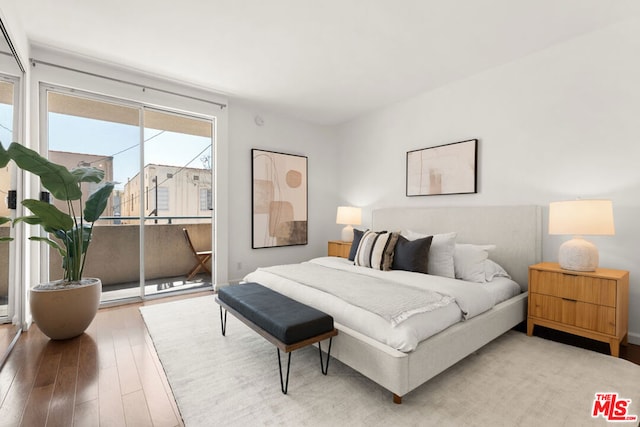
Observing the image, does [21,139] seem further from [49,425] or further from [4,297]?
[49,425]

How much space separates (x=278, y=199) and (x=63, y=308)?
9.82 ft

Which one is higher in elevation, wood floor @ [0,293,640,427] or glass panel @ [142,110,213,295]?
glass panel @ [142,110,213,295]

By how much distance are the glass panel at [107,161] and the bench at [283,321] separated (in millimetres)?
2407

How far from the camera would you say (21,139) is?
8.88 ft

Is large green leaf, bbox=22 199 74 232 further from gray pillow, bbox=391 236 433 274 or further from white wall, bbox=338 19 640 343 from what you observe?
white wall, bbox=338 19 640 343

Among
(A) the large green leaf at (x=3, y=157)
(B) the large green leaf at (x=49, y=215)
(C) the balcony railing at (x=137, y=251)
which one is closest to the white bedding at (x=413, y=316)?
(B) the large green leaf at (x=49, y=215)

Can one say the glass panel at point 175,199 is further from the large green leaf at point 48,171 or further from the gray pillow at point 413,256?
the gray pillow at point 413,256

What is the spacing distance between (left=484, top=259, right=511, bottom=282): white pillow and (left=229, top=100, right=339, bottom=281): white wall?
300 cm

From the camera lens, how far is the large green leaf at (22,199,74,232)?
240cm

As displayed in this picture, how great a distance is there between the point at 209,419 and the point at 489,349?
2.17m

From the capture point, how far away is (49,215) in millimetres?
2455

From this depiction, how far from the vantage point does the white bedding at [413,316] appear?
1791 millimetres

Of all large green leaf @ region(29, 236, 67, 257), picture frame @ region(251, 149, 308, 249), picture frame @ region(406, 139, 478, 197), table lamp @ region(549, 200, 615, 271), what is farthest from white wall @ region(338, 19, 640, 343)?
large green leaf @ region(29, 236, 67, 257)

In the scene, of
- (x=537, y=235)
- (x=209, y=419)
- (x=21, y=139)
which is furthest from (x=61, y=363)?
(x=537, y=235)
